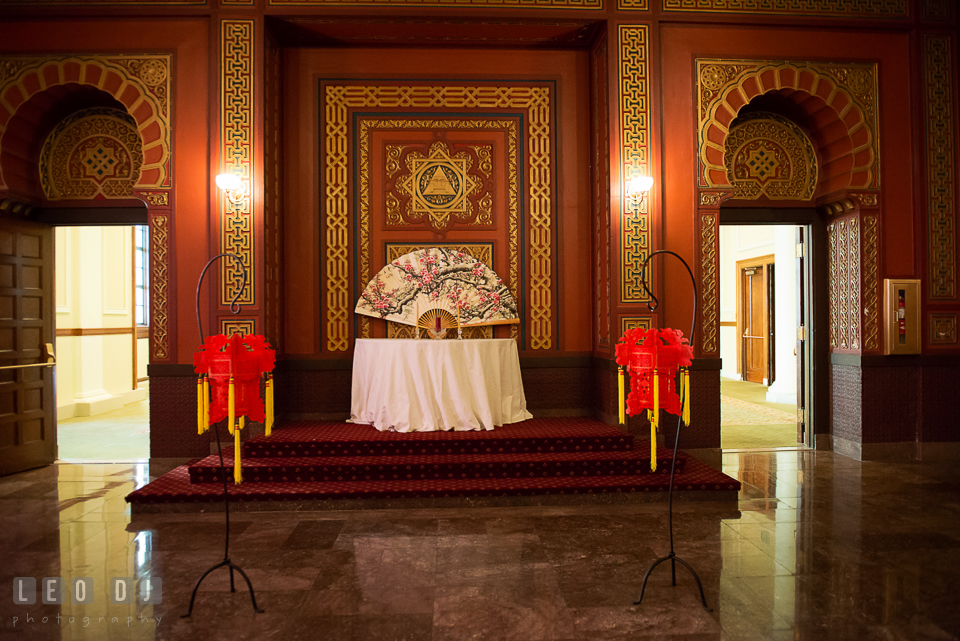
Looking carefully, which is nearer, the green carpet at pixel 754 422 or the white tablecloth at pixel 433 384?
the white tablecloth at pixel 433 384

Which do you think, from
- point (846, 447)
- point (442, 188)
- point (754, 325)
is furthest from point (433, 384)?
point (754, 325)

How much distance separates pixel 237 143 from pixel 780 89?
5.06 m

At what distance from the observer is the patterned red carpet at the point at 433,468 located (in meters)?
4.09

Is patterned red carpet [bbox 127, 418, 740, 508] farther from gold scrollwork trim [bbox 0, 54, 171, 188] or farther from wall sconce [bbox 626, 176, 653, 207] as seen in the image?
gold scrollwork trim [bbox 0, 54, 171, 188]

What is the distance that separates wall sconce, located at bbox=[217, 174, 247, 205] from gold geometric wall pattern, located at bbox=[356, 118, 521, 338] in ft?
3.68

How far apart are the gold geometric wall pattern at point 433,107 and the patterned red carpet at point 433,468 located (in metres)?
1.32

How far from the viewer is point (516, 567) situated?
3037 mm

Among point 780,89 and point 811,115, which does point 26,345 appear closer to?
point 780,89

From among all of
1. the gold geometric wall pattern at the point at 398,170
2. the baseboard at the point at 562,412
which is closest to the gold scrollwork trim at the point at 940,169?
the baseboard at the point at 562,412

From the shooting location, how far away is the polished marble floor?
2455 millimetres

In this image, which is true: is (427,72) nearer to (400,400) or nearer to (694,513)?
(400,400)

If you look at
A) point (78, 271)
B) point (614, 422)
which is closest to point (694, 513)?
point (614, 422)

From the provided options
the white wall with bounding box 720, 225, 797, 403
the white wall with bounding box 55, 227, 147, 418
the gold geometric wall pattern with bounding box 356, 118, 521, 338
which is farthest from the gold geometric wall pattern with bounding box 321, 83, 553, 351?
the white wall with bounding box 55, 227, 147, 418

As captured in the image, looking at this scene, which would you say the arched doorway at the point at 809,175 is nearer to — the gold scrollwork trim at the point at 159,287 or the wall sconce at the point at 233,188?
the wall sconce at the point at 233,188
